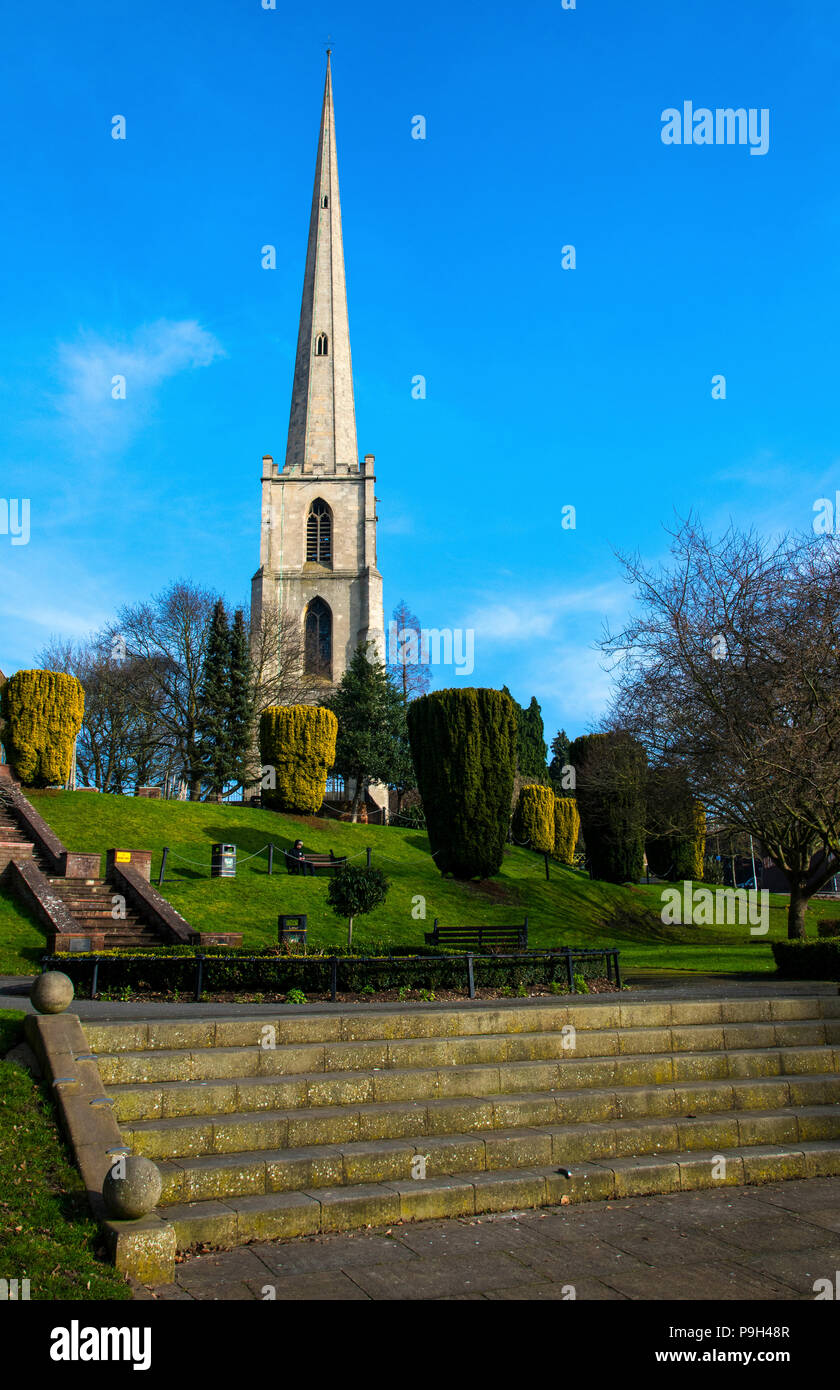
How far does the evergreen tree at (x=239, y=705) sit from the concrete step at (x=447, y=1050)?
35322 mm

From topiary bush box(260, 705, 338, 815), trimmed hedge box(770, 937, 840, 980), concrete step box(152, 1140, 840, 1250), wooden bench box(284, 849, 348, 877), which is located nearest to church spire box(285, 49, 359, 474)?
topiary bush box(260, 705, 338, 815)

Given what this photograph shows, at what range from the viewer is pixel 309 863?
25828mm

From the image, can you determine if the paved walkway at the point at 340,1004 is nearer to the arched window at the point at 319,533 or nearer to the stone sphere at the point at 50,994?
the stone sphere at the point at 50,994

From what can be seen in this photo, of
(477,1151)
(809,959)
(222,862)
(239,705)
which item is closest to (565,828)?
Result: (239,705)

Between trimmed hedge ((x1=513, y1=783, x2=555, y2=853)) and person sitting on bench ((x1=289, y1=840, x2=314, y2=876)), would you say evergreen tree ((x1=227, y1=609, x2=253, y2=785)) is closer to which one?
trimmed hedge ((x1=513, y1=783, x2=555, y2=853))

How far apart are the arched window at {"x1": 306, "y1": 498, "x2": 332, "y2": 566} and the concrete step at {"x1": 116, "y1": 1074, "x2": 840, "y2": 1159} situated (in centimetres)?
5323

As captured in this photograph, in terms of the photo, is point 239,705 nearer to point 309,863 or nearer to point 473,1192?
point 309,863

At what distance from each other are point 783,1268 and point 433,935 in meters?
11.5

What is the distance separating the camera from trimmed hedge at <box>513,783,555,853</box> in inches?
1734

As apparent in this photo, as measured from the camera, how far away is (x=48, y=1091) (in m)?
6.19

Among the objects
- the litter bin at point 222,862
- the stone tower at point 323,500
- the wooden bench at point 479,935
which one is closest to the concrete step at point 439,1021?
the wooden bench at point 479,935
